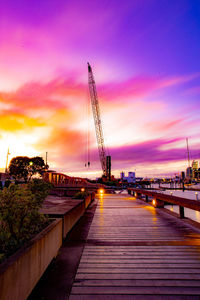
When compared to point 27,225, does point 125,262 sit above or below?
below

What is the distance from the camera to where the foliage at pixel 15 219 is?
3068 millimetres

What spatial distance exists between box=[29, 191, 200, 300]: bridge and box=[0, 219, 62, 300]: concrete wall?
0.34 m

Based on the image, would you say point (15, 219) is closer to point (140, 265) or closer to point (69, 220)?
point (140, 265)

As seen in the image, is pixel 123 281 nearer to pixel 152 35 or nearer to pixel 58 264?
pixel 58 264

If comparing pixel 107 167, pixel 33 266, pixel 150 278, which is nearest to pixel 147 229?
pixel 150 278

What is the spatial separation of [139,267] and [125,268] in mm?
334

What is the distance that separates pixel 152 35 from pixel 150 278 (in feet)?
88.2

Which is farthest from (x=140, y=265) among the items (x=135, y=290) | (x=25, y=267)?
(x=25, y=267)

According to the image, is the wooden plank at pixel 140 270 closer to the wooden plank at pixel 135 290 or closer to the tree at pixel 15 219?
the wooden plank at pixel 135 290

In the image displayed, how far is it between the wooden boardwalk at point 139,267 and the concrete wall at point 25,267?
2.51 ft

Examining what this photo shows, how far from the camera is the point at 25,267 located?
2660mm

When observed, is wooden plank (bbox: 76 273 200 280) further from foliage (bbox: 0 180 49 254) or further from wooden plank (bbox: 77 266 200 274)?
foliage (bbox: 0 180 49 254)

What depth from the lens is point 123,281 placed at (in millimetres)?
3410

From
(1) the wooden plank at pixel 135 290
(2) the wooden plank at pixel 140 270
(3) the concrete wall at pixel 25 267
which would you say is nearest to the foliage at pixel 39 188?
(3) the concrete wall at pixel 25 267
